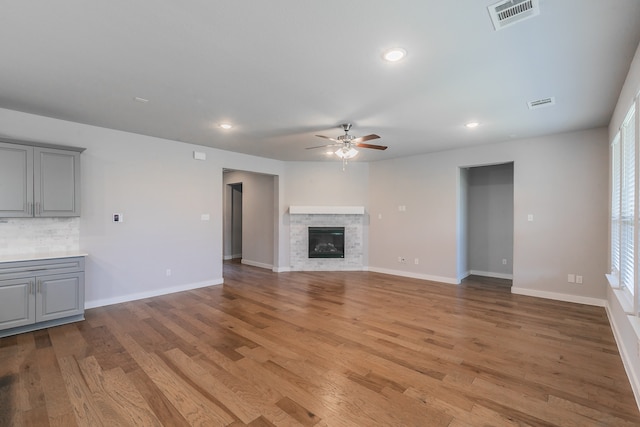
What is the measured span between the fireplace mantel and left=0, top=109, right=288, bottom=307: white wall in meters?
1.85

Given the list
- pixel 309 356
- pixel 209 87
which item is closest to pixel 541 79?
pixel 209 87

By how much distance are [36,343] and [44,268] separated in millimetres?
850

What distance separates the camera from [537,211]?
4.88 metres

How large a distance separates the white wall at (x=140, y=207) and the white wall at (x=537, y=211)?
4178mm

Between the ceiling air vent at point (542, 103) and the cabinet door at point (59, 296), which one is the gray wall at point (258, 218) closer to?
the cabinet door at point (59, 296)

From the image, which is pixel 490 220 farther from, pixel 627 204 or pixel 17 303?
pixel 17 303

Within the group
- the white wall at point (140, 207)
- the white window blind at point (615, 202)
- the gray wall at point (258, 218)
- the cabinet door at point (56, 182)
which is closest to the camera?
the white window blind at point (615, 202)

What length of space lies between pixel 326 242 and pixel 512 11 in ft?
18.8

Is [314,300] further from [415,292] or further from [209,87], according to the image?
[209,87]

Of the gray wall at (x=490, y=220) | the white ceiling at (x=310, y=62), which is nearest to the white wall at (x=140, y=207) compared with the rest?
the white ceiling at (x=310, y=62)

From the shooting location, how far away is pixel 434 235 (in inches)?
239

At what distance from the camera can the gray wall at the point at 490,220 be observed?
20.6 ft

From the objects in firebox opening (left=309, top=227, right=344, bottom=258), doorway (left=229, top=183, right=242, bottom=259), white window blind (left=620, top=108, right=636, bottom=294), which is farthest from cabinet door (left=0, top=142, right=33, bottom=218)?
white window blind (left=620, top=108, right=636, bottom=294)

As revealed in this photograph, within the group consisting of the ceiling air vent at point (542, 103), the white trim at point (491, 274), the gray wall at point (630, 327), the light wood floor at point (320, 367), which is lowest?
the light wood floor at point (320, 367)
